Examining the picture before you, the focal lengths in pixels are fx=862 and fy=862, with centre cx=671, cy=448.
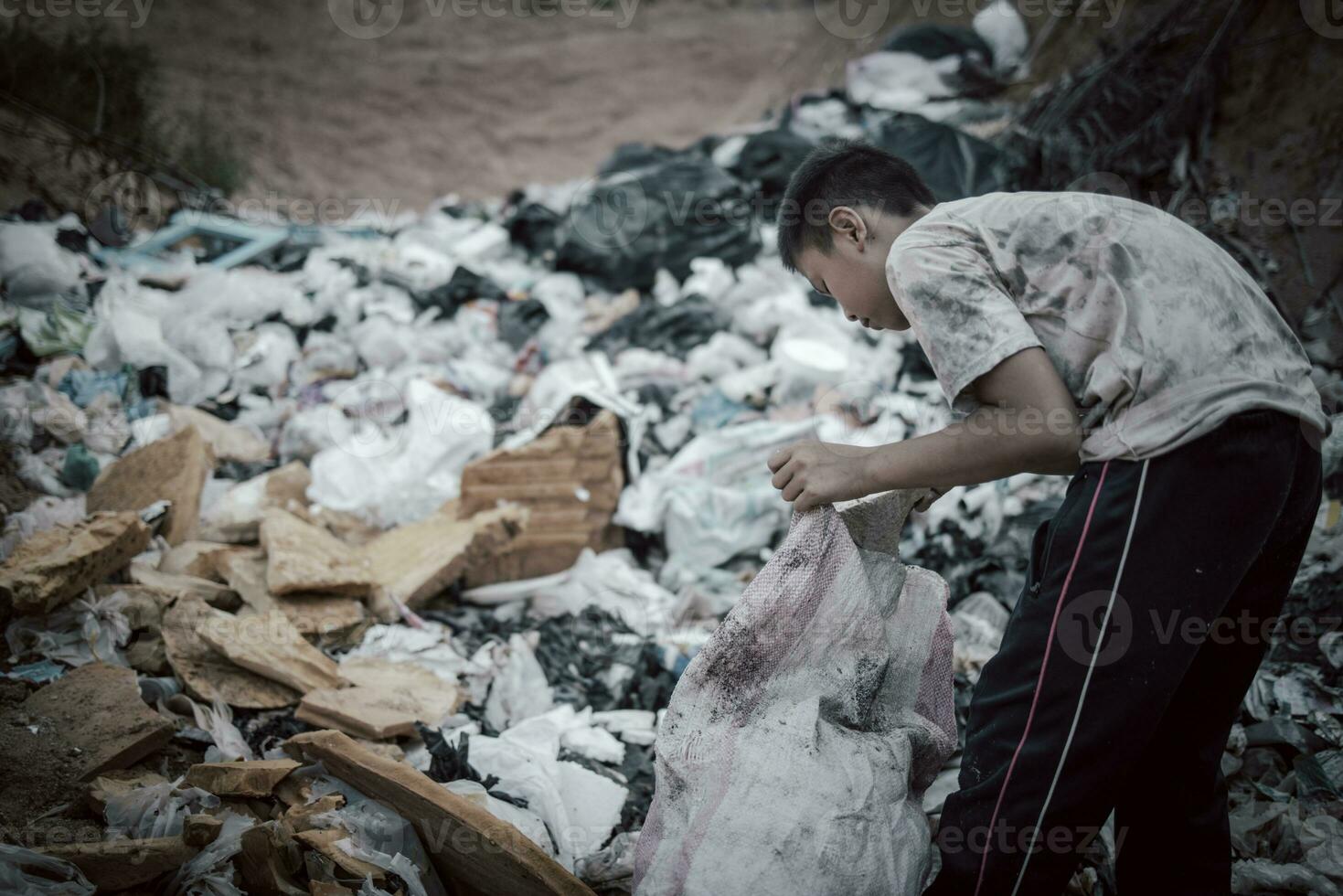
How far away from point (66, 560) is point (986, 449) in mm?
2349

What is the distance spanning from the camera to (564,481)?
10.7 ft

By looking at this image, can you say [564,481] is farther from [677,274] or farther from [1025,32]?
[1025,32]

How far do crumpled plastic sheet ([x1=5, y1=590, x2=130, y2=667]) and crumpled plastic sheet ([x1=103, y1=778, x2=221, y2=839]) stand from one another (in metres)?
0.63

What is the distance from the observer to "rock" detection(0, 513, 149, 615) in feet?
7.25

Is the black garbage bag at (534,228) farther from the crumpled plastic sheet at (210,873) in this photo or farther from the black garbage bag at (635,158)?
the crumpled plastic sheet at (210,873)

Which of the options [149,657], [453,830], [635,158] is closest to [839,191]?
[453,830]

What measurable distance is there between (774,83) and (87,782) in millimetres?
10630

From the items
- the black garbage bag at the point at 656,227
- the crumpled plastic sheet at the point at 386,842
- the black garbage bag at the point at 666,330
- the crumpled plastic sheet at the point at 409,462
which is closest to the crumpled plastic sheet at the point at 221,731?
the crumpled plastic sheet at the point at 386,842

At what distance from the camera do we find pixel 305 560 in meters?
2.67

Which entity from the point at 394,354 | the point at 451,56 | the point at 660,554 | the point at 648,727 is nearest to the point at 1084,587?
the point at 648,727

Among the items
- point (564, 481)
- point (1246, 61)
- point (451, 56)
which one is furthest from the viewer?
point (451, 56)

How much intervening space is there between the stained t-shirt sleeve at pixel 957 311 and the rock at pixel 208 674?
1.88 m

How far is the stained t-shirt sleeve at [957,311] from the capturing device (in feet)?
4.05

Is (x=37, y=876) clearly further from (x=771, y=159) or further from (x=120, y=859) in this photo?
(x=771, y=159)
